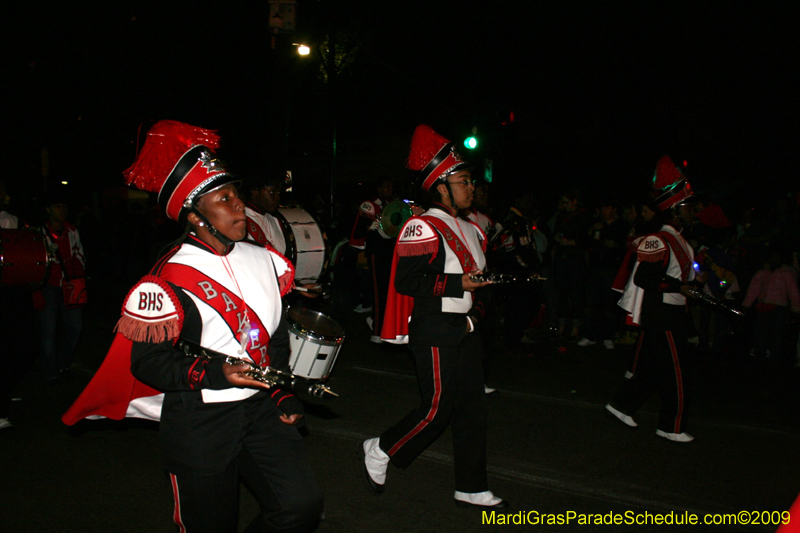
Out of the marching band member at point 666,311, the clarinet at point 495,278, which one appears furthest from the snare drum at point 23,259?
the marching band member at point 666,311

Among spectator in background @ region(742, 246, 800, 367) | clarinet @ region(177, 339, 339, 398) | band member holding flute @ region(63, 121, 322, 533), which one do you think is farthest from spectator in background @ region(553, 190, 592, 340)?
clarinet @ region(177, 339, 339, 398)

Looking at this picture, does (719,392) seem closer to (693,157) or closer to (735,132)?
(735,132)

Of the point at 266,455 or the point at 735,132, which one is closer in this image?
the point at 266,455

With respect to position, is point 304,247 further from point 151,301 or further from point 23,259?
point 151,301

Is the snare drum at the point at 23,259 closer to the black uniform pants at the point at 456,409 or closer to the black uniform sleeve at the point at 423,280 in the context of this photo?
the black uniform sleeve at the point at 423,280

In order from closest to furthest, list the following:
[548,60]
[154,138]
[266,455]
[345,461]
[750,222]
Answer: [266,455], [154,138], [345,461], [750,222], [548,60]

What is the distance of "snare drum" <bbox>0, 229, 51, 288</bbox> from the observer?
5.16 meters

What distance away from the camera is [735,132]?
1375cm

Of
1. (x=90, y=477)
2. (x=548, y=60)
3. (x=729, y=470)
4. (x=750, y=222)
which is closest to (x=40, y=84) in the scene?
(x=548, y=60)

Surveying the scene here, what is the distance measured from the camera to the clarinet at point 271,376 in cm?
220

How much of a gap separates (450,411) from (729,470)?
2.37m

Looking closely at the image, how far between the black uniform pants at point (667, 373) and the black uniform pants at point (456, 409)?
199 cm

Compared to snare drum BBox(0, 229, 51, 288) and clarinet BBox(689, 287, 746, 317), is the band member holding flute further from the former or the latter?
clarinet BBox(689, 287, 746, 317)

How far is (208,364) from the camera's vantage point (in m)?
2.31
